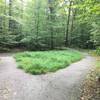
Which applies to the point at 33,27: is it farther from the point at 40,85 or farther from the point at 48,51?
the point at 40,85

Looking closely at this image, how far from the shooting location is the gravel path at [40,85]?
289 inches

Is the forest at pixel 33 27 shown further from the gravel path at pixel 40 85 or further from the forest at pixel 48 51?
the gravel path at pixel 40 85

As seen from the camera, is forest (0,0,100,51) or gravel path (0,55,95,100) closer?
gravel path (0,55,95,100)

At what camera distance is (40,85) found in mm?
8656

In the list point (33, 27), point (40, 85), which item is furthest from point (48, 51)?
point (40, 85)

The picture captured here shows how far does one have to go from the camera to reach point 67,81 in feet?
30.9

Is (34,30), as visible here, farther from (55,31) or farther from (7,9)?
(7,9)

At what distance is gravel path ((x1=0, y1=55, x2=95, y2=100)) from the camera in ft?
24.1

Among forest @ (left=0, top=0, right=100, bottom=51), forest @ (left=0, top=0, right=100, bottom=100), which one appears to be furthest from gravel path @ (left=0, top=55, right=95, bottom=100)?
forest @ (left=0, top=0, right=100, bottom=51)

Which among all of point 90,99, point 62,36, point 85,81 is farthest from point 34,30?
point 90,99

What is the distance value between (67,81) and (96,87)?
145 cm

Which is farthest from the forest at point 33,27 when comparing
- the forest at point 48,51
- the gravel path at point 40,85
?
the gravel path at point 40,85

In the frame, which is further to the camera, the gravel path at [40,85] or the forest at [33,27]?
the forest at [33,27]

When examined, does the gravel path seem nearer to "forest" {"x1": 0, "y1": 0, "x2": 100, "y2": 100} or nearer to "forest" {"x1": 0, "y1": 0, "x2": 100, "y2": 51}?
"forest" {"x1": 0, "y1": 0, "x2": 100, "y2": 100}
